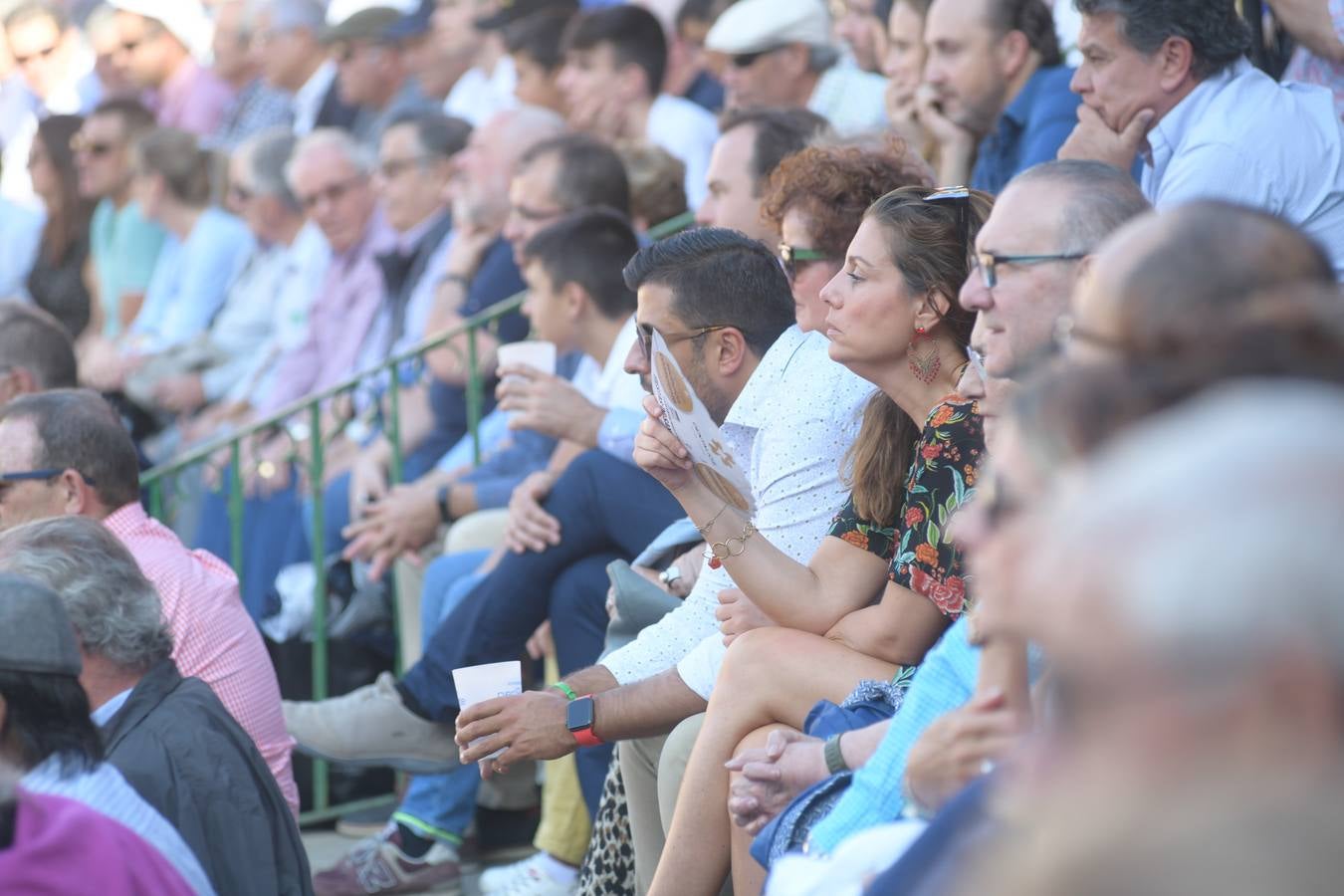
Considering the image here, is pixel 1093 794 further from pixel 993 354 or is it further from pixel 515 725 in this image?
pixel 515 725

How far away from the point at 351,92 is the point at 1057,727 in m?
9.23

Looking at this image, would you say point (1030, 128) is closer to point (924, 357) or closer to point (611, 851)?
point (924, 357)

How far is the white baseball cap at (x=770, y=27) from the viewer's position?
7215mm

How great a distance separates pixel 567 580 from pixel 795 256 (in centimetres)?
121

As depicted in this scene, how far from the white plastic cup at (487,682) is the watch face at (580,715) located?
0.41 ft

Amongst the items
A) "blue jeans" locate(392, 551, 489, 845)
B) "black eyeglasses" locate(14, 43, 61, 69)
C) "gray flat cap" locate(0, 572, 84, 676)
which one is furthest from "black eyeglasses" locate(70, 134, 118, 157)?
"gray flat cap" locate(0, 572, 84, 676)

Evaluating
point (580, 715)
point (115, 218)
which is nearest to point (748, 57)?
point (580, 715)

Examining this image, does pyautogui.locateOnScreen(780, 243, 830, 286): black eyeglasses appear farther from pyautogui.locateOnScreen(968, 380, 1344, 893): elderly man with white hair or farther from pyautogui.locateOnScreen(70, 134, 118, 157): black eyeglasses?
pyautogui.locateOnScreen(70, 134, 118, 157): black eyeglasses

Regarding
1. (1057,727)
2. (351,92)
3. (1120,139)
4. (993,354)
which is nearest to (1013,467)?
(1057,727)

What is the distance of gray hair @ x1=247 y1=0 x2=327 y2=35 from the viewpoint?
35.1 ft

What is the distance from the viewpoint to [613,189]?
6500 millimetres

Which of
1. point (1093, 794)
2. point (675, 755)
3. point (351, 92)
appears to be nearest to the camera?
point (1093, 794)

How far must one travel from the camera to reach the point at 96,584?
3.44 m

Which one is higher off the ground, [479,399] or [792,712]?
[792,712]
